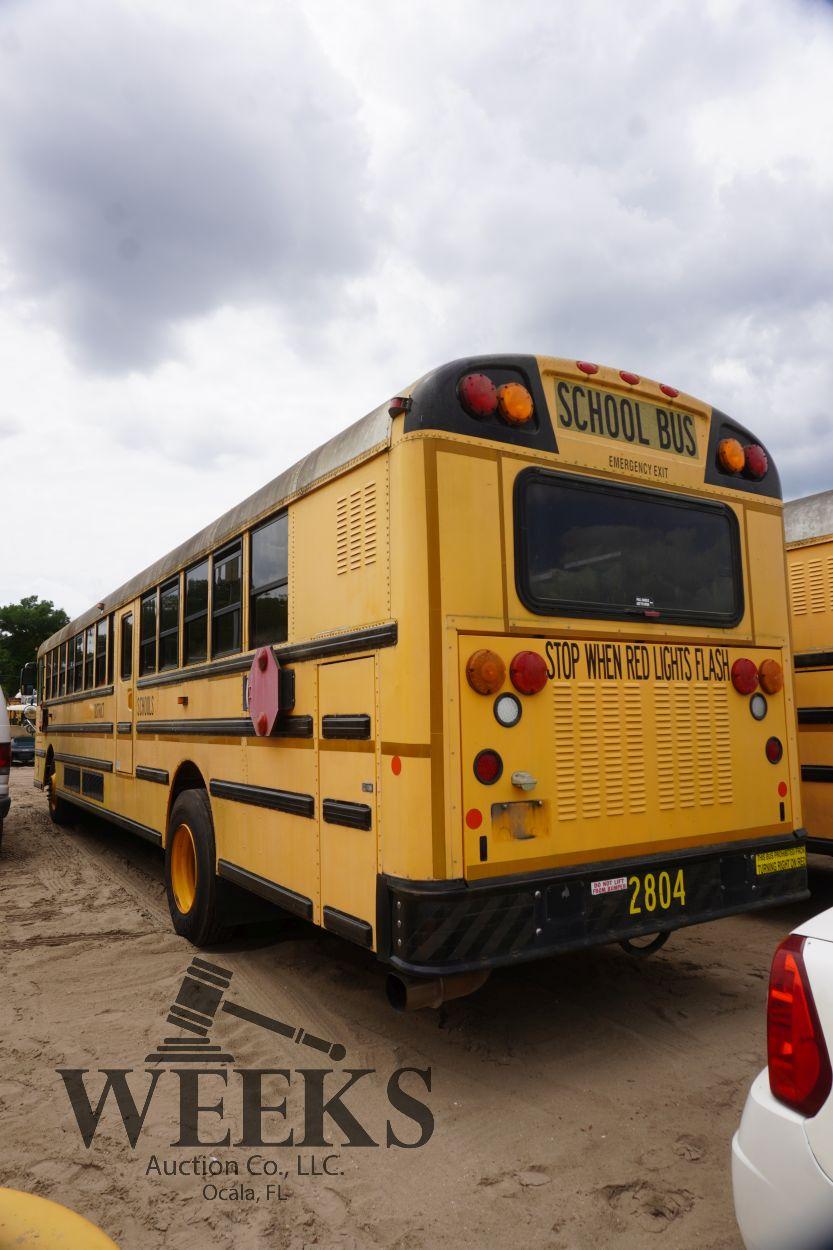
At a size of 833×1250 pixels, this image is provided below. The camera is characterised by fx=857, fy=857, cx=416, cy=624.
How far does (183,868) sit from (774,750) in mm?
3744

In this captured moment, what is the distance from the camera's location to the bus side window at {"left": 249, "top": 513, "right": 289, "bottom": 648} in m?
4.27

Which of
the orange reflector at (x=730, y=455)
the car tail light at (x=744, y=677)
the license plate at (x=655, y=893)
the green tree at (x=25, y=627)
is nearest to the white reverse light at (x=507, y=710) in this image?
the license plate at (x=655, y=893)

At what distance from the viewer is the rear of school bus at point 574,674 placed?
3131 millimetres

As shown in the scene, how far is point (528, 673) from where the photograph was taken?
3.32 meters

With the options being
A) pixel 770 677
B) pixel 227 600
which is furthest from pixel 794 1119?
pixel 227 600

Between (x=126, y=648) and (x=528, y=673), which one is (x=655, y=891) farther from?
(x=126, y=648)

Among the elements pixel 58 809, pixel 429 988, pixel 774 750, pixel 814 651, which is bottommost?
pixel 58 809

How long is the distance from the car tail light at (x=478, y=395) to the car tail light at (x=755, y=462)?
163cm

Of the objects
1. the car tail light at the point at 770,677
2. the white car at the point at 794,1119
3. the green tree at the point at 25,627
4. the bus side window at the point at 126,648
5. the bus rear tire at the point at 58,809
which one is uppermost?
the green tree at the point at 25,627

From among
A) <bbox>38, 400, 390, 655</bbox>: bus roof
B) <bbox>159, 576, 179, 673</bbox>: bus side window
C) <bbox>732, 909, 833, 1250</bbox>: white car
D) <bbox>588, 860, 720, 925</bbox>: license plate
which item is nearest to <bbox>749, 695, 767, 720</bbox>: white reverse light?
<bbox>588, 860, 720, 925</bbox>: license plate

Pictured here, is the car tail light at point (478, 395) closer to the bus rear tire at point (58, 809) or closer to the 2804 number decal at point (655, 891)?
the 2804 number decal at point (655, 891)

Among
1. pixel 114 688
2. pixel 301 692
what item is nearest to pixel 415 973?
pixel 301 692

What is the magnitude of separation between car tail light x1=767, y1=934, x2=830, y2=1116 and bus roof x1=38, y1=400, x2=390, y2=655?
7.64ft

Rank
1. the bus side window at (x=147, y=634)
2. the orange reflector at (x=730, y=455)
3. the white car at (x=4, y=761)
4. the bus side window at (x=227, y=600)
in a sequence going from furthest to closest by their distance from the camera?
1. the white car at (x=4, y=761)
2. the bus side window at (x=147, y=634)
3. the bus side window at (x=227, y=600)
4. the orange reflector at (x=730, y=455)
